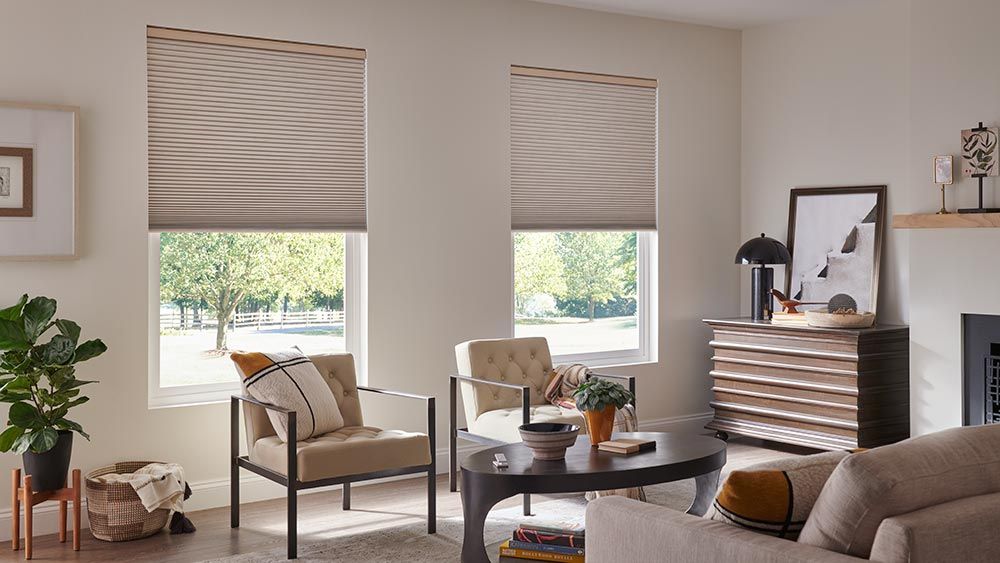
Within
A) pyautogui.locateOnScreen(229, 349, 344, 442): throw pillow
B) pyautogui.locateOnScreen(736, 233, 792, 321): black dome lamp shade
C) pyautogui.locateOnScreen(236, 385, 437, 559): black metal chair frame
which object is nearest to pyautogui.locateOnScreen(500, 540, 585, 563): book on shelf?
pyautogui.locateOnScreen(236, 385, 437, 559): black metal chair frame

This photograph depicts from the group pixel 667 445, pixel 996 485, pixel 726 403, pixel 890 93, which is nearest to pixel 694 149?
pixel 890 93

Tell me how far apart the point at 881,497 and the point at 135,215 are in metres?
3.86

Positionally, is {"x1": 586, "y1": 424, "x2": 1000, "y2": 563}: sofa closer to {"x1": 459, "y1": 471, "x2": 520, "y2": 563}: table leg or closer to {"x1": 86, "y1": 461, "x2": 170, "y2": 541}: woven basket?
{"x1": 459, "y1": 471, "x2": 520, "y2": 563}: table leg

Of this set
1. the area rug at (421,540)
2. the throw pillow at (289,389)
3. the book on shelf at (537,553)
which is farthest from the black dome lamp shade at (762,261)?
the book on shelf at (537,553)

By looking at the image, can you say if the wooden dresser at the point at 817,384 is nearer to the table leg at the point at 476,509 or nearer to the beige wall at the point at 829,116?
the beige wall at the point at 829,116

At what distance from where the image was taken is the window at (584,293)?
21.4ft

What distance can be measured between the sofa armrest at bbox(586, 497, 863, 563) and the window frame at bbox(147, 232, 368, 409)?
3.07 meters

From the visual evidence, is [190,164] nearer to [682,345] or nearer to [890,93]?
[682,345]

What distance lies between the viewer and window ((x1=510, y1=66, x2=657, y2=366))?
21.0 feet

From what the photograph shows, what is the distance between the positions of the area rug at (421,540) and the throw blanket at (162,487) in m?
0.49

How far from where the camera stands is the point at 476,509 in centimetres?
375

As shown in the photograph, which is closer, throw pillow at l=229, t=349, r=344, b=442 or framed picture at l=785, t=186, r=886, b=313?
throw pillow at l=229, t=349, r=344, b=442

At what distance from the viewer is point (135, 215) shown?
502 cm

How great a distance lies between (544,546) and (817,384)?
348 cm
